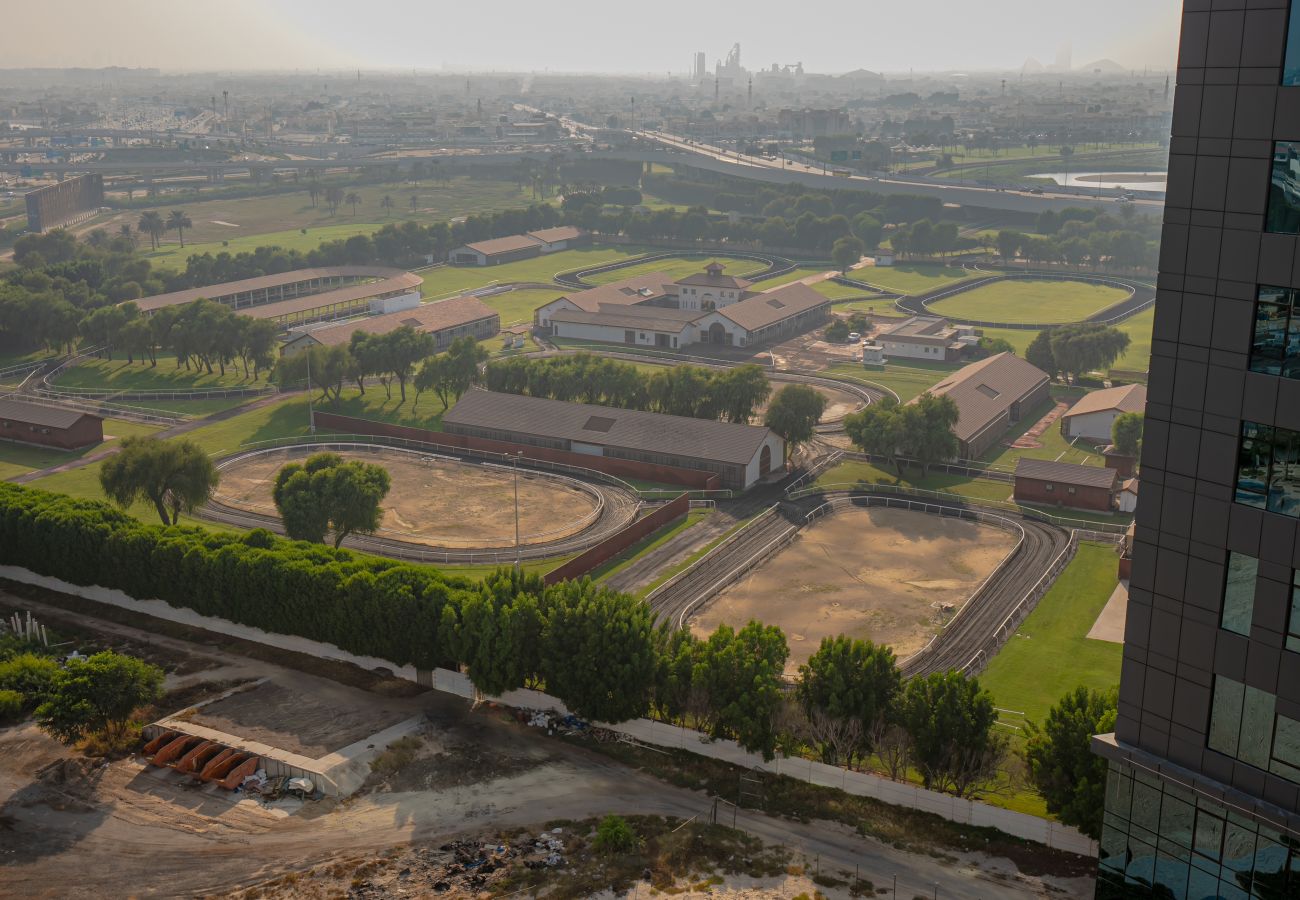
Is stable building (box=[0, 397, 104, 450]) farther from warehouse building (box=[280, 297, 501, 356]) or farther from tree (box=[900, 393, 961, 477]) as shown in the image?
tree (box=[900, 393, 961, 477])

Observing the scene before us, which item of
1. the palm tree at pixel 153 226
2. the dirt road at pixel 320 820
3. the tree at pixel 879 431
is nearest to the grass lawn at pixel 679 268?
the palm tree at pixel 153 226

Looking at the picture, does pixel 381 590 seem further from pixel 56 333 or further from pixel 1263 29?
pixel 56 333

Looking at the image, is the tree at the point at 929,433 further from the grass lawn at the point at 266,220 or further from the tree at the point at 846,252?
the grass lawn at the point at 266,220

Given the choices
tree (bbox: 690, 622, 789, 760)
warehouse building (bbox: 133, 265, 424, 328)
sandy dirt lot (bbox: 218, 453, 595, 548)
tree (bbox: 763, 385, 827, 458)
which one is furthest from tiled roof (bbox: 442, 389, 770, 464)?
warehouse building (bbox: 133, 265, 424, 328)

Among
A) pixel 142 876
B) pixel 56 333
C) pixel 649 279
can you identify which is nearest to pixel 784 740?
pixel 142 876

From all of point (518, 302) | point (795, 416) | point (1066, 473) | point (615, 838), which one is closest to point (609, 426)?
point (795, 416)
